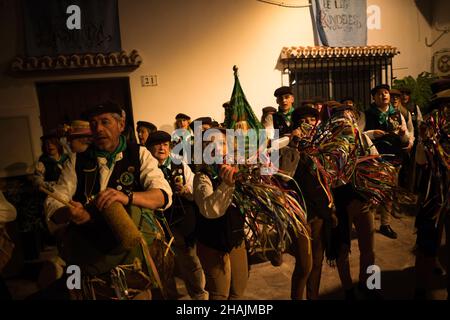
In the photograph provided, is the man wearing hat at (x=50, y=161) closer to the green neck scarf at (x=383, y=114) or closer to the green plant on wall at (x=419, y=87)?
the green neck scarf at (x=383, y=114)

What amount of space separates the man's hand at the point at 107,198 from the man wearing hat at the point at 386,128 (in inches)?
133

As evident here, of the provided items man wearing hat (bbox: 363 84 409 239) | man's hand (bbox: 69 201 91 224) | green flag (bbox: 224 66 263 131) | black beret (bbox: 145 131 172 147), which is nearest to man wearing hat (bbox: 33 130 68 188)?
black beret (bbox: 145 131 172 147)

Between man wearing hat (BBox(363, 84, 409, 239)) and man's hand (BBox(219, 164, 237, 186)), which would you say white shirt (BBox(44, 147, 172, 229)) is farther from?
man wearing hat (BBox(363, 84, 409, 239))

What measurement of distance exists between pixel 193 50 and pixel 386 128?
3696 millimetres

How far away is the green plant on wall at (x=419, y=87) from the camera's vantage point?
6984 mm

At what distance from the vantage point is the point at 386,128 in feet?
13.9

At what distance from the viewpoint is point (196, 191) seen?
81.7 inches

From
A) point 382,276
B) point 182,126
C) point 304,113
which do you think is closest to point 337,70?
point 182,126

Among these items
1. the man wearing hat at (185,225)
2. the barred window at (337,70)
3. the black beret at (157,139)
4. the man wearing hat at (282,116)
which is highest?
the barred window at (337,70)

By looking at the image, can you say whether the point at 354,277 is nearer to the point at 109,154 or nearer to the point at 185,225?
the point at 185,225

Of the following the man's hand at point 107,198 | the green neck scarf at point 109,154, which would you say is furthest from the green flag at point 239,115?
the man's hand at point 107,198
